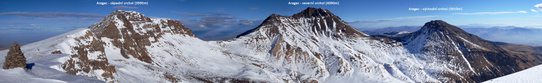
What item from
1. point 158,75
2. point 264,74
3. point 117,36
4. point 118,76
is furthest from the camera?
point 264,74

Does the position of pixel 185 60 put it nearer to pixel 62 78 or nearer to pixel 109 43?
pixel 109 43

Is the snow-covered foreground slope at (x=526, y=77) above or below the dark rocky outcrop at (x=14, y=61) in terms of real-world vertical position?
below

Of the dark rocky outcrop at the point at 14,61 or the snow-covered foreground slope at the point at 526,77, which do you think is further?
the dark rocky outcrop at the point at 14,61

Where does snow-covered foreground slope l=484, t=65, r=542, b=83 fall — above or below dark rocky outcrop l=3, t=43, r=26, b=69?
below

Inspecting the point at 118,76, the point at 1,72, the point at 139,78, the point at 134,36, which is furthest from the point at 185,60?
the point at 1,72

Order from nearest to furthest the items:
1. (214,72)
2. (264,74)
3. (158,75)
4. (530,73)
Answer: (530,73) < (158,75) < (214,72) < (264,74)

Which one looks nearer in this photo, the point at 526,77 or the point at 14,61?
the point at 526,77

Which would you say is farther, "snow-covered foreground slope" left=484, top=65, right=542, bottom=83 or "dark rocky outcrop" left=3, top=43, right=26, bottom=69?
"dark rocky outcrop" left=3, top=43, right=26, bottom=69

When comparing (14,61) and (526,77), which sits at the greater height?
(14,61)

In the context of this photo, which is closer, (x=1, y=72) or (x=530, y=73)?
(x=530, y=73)

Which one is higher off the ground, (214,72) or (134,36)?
(134,36)
